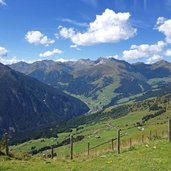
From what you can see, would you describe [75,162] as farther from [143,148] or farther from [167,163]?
[167,163]

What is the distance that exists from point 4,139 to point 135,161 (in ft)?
50.6

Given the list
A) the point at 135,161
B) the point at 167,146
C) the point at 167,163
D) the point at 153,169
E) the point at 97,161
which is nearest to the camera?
the point at 153,169

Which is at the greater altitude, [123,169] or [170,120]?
[170,120]

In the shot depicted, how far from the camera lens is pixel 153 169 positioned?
26.6m

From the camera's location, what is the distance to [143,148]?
37062mm

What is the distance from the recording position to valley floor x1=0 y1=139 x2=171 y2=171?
28.4m

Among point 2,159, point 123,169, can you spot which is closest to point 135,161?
point 123,169

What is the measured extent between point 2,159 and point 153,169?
51.7 ft

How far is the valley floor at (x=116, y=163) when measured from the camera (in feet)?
93.0

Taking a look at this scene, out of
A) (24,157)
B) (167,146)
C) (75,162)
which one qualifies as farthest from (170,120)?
(24,157)

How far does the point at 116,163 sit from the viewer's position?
3073 centimetres

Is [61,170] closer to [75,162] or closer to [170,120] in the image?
[75,162]

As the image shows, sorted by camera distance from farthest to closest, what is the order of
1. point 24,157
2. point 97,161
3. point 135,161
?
1. point 24,157
2. point 97,161
3. point 135,161

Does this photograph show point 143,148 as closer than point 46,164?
No
